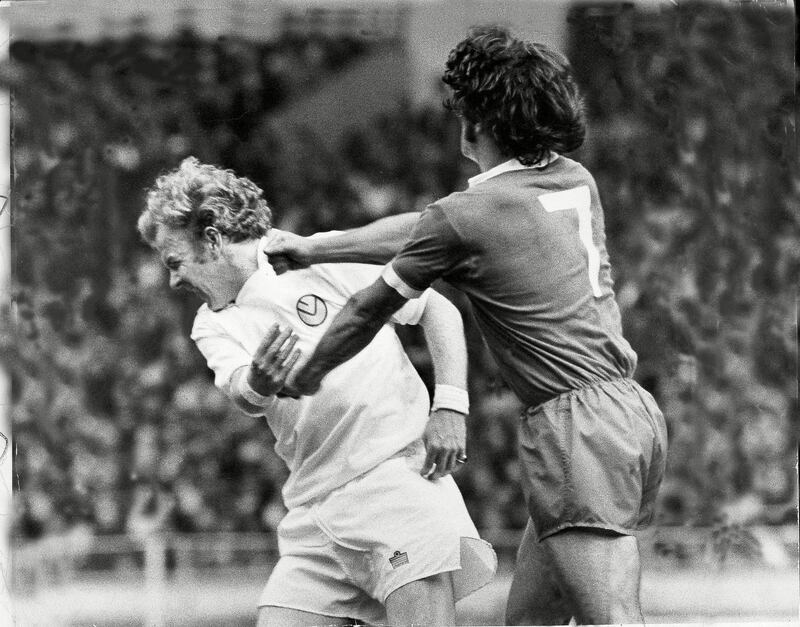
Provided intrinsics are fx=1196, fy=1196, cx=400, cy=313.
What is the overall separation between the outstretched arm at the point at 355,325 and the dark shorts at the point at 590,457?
0.29 m

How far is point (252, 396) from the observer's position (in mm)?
2135

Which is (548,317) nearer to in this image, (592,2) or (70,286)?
(592,2)

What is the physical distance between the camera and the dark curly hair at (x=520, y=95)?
1.90 meters

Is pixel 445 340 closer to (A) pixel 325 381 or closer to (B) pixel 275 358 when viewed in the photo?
(A) pixel 325 381

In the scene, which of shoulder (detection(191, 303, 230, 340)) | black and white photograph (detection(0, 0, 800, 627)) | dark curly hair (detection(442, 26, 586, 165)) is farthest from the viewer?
black and white photograph (detection(0, 0, 800, 627))

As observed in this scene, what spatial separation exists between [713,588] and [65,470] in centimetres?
176

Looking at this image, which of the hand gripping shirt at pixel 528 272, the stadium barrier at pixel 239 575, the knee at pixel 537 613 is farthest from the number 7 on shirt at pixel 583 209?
the stadium barrier at pixel 239 575

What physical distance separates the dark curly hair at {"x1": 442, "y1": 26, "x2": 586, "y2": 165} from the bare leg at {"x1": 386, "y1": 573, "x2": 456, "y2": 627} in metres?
0.77

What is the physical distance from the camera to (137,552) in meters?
3.21

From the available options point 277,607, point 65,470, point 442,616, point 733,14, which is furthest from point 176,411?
point 733,14

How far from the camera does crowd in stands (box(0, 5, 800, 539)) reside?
9.80 feet

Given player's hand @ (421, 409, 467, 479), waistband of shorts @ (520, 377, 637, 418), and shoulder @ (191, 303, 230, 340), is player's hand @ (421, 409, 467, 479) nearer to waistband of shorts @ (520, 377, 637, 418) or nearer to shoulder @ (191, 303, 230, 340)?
waistband of shorts @ (520, 377, 637, 418)

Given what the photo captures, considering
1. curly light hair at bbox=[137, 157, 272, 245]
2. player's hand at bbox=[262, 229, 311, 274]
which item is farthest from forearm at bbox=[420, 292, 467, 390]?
curly light hair at bbox=[137, 157, 272, 245]

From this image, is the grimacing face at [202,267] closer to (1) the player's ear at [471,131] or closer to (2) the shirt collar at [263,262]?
(2) the shirt collar at [263,262]
